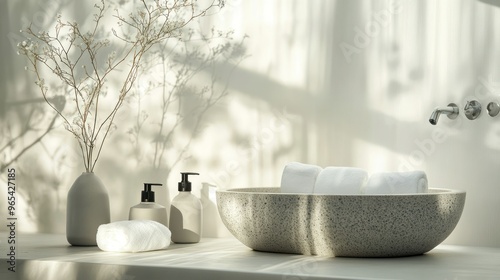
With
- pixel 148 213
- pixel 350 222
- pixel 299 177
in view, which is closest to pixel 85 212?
pixel 148 213

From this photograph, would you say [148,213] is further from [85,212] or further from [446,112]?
[446,112]

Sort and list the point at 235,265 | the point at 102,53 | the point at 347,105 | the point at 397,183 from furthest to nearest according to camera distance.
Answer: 1. the point at 102,53
2. the point at 347,105
3. the point at 397,183
4. the point at 235,265

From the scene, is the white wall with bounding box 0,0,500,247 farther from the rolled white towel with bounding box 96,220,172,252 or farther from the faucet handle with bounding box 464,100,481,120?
the rolled white towel with bounding box 96,220,172,252

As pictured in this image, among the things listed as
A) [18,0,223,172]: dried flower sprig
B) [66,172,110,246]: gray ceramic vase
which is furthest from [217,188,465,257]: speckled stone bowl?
[18,0,223,172]: dried flower sprig

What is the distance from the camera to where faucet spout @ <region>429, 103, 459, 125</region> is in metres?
1.52

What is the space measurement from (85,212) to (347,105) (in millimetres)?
594

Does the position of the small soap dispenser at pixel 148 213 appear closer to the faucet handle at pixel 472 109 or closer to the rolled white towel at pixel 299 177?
the rolled white towel at pixel 299 177

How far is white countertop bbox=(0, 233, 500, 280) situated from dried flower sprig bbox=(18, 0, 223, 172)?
0.43 meters

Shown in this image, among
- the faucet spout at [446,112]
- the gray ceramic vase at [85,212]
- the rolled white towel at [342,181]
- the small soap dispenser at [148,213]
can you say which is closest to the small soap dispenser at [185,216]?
the small soap dispenser at [148,213]

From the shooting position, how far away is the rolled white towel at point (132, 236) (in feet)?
4.71

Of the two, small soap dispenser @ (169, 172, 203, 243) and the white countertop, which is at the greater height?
small soap dispenser @ (169, 172, 203, 243)

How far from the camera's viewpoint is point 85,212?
5.20 feet

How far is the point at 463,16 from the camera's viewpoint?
1.57 metres

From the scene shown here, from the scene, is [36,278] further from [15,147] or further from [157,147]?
[15,147]
